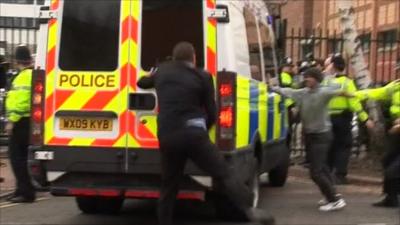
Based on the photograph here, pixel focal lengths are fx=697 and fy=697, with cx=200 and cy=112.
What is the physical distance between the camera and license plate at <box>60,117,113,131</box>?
22.8 ft

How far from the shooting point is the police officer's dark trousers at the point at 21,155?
8.92 metres

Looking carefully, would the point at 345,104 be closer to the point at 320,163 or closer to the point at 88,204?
the point at 320,163

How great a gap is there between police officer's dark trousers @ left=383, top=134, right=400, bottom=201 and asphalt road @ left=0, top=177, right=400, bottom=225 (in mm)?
248

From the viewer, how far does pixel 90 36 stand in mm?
7020

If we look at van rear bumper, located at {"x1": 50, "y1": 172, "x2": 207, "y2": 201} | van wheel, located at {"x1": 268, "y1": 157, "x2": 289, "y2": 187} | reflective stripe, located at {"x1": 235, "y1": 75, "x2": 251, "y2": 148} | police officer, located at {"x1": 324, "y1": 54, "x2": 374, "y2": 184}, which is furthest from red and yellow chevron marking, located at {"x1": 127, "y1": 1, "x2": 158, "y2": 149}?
police officer, located at {"x1": 324, "y1": 54, "x2": 374, "y2": 184}

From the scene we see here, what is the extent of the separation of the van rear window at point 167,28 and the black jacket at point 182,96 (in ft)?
1.63

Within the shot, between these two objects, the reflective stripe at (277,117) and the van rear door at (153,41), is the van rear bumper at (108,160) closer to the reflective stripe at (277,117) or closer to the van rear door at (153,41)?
the van rear door at (153,41)

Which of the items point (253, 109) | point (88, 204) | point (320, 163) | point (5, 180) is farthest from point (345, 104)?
point (5, 180)

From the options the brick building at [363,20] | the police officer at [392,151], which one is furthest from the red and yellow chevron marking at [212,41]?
the brick building at [363,20]

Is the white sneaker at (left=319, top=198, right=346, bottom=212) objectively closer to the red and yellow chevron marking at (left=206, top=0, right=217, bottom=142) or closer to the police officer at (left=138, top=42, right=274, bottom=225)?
the police officer at (left=138, top=42, right=274, bottom=225)

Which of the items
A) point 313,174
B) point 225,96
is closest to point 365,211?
point 313,174

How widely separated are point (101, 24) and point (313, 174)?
3182 mm

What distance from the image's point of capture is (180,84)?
6387mm

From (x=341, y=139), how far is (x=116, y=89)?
474 centimetres
